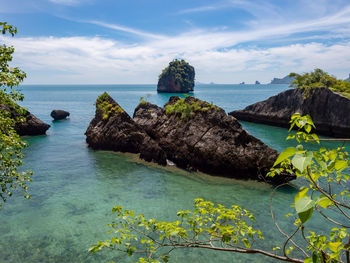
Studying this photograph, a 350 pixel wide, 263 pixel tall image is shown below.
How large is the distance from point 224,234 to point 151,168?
15.1 m

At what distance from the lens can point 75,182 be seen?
1588cm

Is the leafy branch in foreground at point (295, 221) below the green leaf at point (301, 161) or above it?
below

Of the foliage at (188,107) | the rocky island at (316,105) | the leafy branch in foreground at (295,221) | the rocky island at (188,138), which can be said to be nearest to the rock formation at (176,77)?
the rocky island at (316,105)

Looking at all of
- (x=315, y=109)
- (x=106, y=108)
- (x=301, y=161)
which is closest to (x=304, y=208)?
(x=301, y=161)

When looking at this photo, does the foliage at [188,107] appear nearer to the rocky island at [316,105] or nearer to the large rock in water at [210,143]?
the large rock in water at [210,143]

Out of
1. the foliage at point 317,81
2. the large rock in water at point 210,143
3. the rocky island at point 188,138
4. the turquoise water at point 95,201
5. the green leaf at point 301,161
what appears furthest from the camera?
the foliage at point 317,81

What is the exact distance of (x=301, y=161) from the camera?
68.5 inches

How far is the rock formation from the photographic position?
143m

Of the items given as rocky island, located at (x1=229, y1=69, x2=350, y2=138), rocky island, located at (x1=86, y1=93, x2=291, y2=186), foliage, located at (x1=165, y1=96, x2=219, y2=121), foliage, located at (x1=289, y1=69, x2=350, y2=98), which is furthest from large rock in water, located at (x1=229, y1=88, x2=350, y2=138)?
foliage, located at (x1=165, y1=96, x2=219, y2=121)

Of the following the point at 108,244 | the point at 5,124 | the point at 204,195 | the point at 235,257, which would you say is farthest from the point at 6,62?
the point at 204,195

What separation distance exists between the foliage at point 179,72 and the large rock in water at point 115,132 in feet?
397

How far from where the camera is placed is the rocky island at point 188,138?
1645 centimetres

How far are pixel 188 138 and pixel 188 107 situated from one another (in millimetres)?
2794

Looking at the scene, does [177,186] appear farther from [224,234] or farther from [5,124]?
[224,234]
